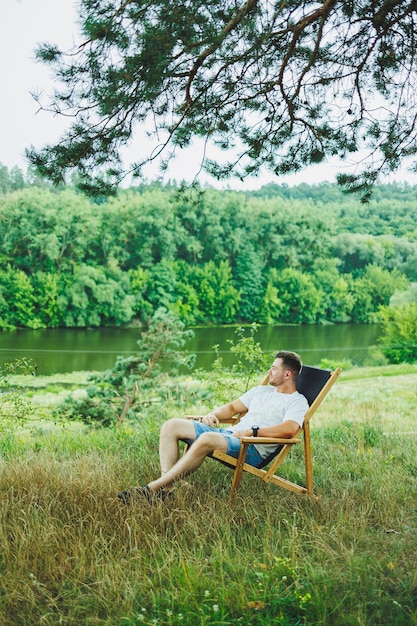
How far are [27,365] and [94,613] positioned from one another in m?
3.44

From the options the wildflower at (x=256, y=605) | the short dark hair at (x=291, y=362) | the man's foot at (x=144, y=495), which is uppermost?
the short dark hair at (x=291, y=362)

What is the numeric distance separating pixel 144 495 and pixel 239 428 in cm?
78

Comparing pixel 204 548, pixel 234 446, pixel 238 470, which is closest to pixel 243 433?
pixel 234 446

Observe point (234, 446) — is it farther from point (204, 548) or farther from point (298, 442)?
point (204, 548)

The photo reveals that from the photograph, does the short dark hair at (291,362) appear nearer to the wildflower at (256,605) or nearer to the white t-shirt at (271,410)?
the white t-shirt at (271,410)

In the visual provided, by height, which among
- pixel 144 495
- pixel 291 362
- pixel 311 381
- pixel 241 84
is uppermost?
pixel 241 84

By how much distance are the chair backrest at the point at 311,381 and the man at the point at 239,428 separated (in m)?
0.08

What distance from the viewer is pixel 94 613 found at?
204 centimetres

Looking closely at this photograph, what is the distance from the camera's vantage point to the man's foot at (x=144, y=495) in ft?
8.96

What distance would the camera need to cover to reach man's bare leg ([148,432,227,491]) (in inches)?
113

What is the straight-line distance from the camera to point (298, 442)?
3.01 m

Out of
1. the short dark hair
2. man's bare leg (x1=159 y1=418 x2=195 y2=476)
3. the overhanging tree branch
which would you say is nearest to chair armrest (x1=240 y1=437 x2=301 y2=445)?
man's bare leg (x1=159 y1=418 x2=195 y2=476)

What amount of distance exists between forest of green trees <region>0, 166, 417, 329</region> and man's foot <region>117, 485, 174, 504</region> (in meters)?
26.1

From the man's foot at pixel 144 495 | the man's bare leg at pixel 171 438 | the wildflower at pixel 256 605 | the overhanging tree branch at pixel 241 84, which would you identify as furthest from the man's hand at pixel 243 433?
the overhanging tree branch at pixel 241 84
